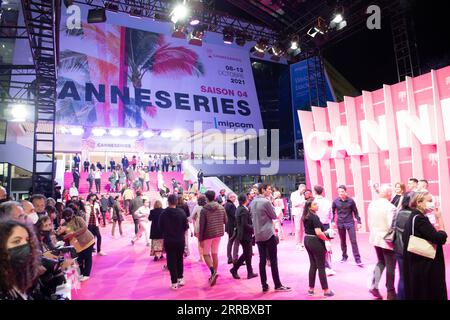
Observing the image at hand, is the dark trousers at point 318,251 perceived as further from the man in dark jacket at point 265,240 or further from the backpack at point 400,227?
the backpack at point 400,227

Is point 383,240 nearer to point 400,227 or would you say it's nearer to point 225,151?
point 400,227

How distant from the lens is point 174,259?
18.2 ft

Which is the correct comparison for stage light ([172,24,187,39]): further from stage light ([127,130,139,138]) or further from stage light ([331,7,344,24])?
stage light ([127,130,139,138])

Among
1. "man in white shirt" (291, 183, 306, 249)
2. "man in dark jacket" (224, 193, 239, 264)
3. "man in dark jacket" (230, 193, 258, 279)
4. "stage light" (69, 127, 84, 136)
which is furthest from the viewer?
"stage light" (69, 127, 84, 136)

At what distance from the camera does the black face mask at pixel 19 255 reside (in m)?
2.08

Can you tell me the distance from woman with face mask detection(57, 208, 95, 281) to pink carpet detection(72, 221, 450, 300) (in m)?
0.48

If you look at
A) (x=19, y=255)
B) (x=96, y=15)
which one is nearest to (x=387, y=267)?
Answer: (x=19, y=255)

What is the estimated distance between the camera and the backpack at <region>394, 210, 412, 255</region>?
3.74 meters

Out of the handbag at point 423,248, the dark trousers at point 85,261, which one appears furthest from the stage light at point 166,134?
the handbag at point 423,248

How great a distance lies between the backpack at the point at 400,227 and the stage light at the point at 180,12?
34.3ft

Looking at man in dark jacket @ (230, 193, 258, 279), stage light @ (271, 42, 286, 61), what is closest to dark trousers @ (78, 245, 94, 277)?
man in dark jacket @ (230, 193, 258, 279)
